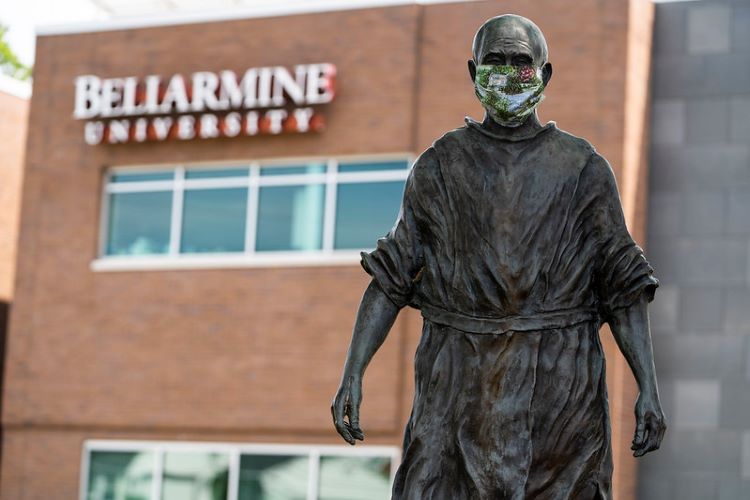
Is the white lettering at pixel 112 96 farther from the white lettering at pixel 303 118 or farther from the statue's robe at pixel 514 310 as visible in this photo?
the statue's robe at pixel 514 310

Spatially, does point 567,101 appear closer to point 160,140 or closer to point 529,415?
point 160,140

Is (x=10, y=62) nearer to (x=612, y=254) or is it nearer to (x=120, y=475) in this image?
(x=120, y=475)

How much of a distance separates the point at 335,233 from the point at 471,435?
71.6ft

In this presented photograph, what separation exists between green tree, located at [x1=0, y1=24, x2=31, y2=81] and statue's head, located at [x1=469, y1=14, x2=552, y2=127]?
47.4m

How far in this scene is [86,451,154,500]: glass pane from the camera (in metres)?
28.7

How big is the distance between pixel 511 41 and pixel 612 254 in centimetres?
82

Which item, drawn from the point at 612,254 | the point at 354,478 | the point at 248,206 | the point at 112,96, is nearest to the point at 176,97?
the point at 112,96

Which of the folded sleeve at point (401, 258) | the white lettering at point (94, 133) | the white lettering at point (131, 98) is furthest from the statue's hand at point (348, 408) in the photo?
the white lettering at point (94, 133)

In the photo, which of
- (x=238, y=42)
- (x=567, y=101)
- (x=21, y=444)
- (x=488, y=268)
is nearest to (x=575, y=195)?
(x=488, y=268)

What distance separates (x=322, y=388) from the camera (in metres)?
27.8

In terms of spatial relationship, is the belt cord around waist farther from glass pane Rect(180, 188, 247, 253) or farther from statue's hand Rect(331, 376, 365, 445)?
glass pane Rect(180, 188, 247, 253)

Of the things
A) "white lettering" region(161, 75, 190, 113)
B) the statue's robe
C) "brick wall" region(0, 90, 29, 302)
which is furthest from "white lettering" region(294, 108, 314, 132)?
the statue's robe

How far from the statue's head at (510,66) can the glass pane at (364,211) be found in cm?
2115

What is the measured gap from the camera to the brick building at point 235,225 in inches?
1072
